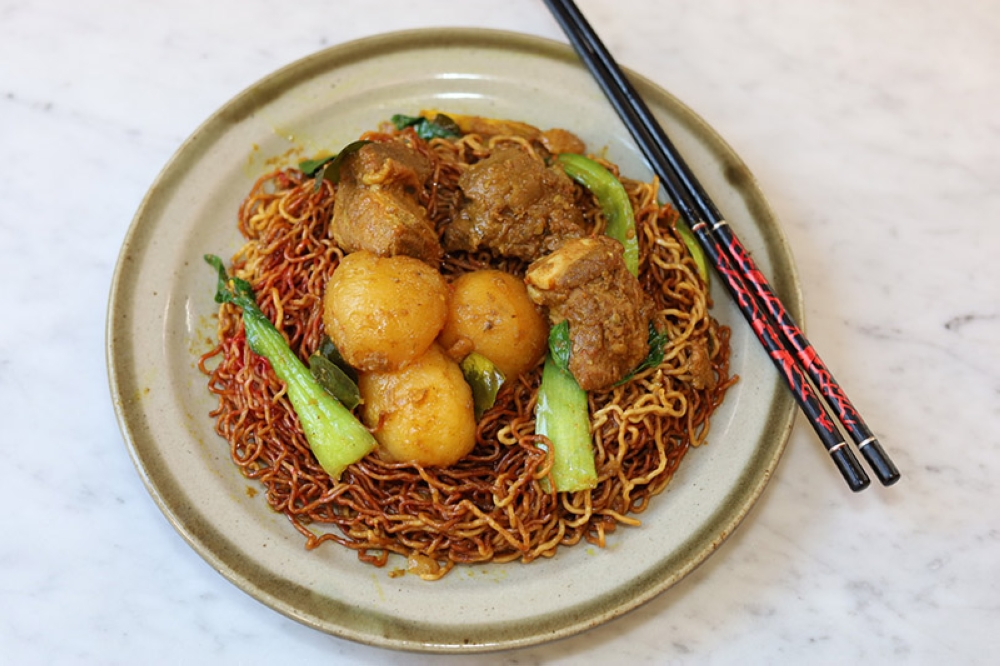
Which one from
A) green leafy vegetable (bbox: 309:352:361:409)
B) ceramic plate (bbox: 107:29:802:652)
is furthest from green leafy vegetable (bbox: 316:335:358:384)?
ceramic plate (bbox: 107:29:802:652)

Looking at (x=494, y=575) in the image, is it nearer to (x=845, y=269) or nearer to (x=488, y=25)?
(x=845, y=269)

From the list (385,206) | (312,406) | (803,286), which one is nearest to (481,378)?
(312,406)

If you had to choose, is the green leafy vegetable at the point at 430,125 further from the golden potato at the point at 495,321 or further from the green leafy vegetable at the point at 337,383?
the green leafy vegetable at the point at 337,383

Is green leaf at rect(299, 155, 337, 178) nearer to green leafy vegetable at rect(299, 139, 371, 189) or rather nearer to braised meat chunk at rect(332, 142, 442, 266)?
green leafy vegetable at rect(299, 139, 371, 189)

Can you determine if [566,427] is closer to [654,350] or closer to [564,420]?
[564,420]

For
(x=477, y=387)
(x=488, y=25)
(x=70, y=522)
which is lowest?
(x=477, y=387)

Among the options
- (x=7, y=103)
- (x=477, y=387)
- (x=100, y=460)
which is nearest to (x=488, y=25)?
(x=477, y=387)

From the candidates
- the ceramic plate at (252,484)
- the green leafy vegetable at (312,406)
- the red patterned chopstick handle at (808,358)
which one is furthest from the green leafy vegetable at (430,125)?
the red patterned chopstick handle at (808,358)
